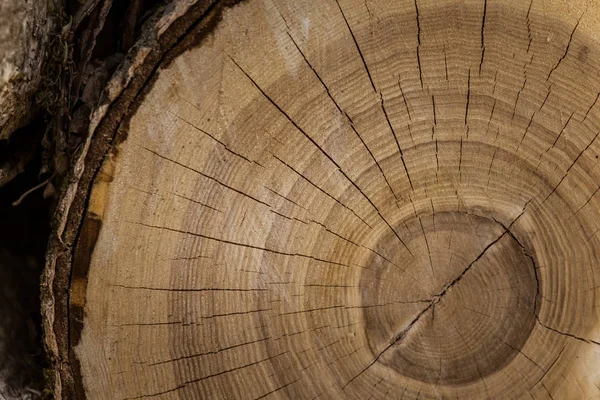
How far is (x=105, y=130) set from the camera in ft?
4.66

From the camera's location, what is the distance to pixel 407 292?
1518 mm

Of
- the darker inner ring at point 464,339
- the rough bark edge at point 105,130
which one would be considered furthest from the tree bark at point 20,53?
the darker inner ring at point 464,339

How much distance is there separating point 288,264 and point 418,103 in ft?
1.68

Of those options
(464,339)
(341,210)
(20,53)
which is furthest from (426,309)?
(20,53)

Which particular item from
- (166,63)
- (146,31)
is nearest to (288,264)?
(166,63)

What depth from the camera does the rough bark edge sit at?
139 centimetres

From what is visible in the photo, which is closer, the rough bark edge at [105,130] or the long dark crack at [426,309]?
the rough bark edge at [105,130]

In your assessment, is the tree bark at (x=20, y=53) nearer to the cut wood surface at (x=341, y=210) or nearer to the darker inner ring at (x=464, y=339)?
the cut wood surface at (x=341, y=210)

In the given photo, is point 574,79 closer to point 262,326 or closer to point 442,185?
point 442,185

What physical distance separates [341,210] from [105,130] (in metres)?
0.60

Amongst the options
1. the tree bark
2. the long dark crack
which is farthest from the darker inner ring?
the tree bark

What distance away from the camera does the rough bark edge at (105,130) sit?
4.55 ft

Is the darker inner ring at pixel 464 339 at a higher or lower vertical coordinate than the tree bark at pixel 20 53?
lower

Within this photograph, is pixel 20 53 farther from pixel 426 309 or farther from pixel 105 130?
pixel 426 309
